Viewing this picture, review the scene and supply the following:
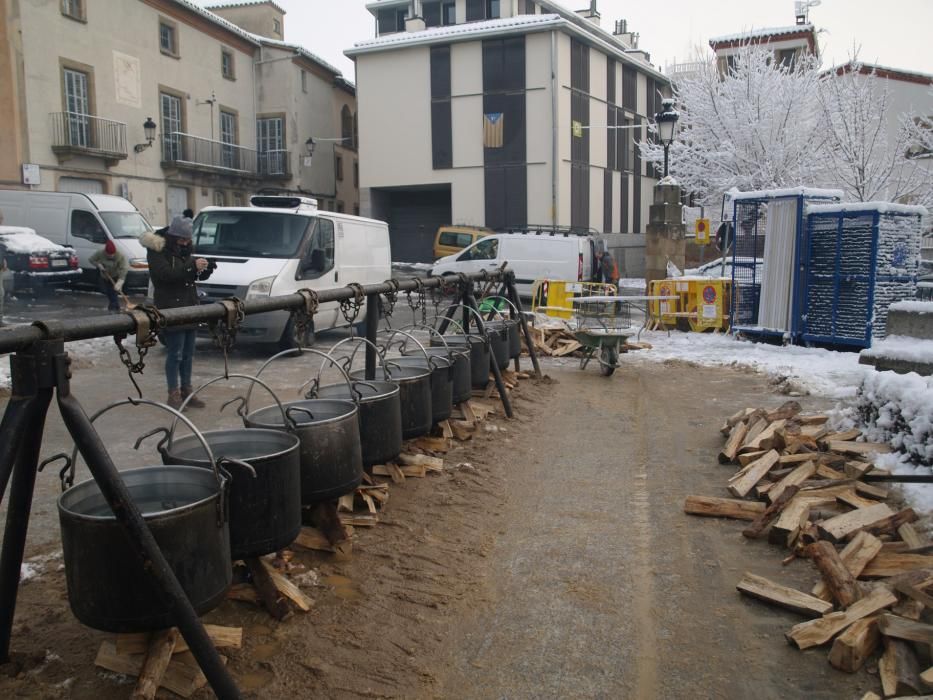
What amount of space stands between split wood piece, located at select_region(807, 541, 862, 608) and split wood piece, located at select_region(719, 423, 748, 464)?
2.19 metres

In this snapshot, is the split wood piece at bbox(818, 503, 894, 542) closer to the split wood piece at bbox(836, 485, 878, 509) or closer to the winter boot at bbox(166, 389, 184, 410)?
the split wood piece at bbox(836, 485, 878, 509)

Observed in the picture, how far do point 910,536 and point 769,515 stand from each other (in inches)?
33.0

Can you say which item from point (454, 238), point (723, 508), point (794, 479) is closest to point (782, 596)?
point (723, 508)

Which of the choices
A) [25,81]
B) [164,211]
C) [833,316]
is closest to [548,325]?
[833,316]

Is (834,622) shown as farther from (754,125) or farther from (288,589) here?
(754,125)

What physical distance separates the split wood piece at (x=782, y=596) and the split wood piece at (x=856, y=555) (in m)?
0.13

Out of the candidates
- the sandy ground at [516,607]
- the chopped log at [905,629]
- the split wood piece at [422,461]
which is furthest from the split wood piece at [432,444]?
the chopped log at [905,629]

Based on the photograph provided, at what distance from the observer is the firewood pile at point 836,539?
3604mm

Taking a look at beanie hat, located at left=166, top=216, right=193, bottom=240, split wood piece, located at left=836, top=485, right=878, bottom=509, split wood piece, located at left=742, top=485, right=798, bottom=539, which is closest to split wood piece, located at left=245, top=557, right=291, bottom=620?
split wood piece, located at left=742, top=485, right=798, bottom=539

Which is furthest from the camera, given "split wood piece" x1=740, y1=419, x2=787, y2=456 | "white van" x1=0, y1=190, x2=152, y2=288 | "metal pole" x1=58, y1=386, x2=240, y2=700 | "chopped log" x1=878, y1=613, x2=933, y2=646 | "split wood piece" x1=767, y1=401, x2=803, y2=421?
"white van" x1=0, y1=190, x2=152, y2=288

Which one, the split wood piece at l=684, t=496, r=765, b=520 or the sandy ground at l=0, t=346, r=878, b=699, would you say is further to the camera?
the split wood piece at l=684, t=496, r=765, b=520

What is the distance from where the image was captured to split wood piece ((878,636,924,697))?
10.9 feet

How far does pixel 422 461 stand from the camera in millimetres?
6223

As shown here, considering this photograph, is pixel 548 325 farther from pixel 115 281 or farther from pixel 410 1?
pixel 410 1
